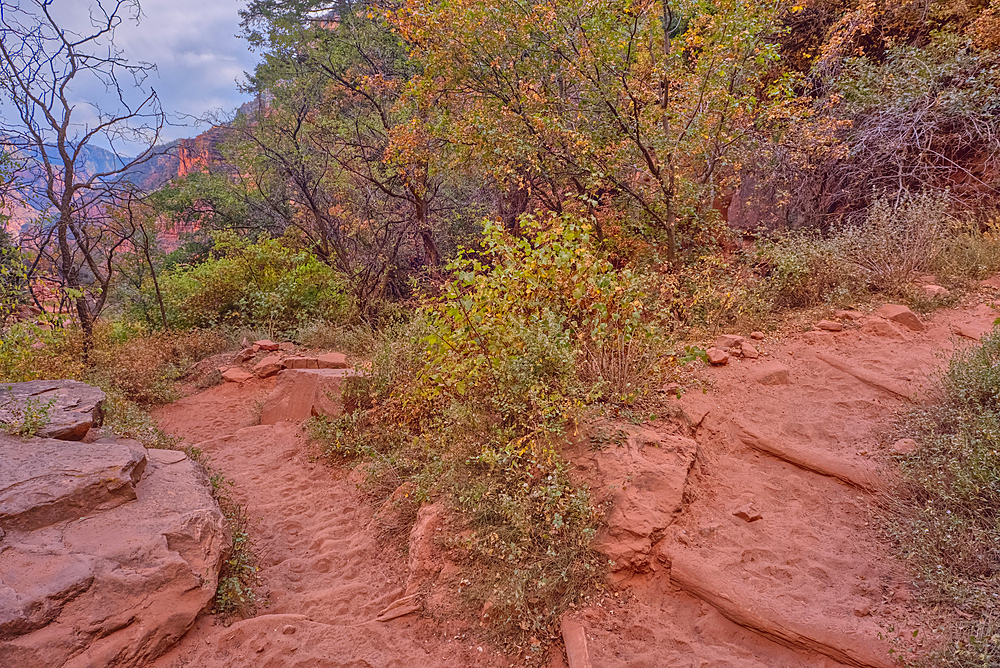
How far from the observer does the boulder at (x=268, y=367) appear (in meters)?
7.39

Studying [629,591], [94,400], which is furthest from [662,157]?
[94,400]

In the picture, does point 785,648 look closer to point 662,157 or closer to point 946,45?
point 662,157

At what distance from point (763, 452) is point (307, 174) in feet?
32.1

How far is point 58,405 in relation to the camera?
416 centimetres

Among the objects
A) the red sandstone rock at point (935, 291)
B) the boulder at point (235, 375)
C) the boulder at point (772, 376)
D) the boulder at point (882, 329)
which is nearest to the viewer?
the boulder at point (772, 376)

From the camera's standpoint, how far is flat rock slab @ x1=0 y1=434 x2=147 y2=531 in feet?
9.35

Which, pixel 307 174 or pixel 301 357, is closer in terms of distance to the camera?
pixel 301 357

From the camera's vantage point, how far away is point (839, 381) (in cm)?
419

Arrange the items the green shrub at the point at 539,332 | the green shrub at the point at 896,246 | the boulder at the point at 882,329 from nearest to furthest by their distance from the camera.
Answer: the green shrub at the point at 539,332, the boulder at the point at 882,329, the green shrub at the point at 896,246

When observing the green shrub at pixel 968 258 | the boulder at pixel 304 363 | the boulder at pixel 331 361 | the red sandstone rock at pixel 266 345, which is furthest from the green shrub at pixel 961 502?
the red sandstone rock at pixel 266 345

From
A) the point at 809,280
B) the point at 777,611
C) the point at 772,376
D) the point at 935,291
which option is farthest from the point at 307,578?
the point at 935,291

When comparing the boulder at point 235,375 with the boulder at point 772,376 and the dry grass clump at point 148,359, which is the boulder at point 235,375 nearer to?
the dry grass clump at point 148,359

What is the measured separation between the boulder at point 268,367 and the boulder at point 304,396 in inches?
43.1

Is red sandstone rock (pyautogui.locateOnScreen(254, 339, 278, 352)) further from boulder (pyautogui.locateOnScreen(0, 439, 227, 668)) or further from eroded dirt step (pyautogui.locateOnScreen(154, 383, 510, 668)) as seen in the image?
boulder (pyautogui.locateOnScreen(0, 439, 227, 668))
